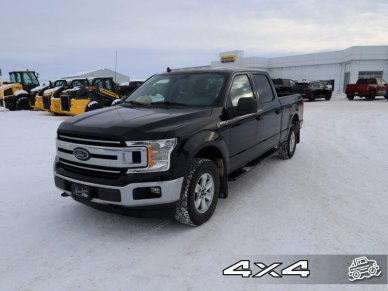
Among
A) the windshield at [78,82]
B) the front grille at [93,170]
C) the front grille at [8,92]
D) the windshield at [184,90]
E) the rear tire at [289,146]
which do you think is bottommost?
the rear tire at [289,146]

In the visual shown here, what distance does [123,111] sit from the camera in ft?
13.7

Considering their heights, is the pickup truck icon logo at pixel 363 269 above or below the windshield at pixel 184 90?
below

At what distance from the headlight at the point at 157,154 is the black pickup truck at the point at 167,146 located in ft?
0.03

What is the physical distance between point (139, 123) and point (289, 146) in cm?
432

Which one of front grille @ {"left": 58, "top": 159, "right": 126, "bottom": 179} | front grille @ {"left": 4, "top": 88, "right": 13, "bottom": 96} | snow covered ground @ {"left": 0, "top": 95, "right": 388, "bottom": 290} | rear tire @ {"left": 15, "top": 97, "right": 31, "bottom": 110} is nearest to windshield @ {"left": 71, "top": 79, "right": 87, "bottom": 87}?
rear tire @ {"left": 15, "top": 97, "right": 31, "bottom": 110}

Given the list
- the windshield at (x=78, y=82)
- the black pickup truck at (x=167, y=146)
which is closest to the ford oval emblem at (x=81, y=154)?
the black pickup truck at (x=167, y=146)

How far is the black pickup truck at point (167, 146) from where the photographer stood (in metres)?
3.29

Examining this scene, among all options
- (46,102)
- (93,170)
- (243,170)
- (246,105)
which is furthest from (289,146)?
(46,102)

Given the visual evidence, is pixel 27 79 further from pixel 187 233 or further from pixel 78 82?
pixel 187 233

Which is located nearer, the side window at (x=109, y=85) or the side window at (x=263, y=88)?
the side window at (x=263, y=88)

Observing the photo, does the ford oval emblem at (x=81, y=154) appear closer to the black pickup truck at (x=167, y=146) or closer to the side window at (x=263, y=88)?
the black pickup truck at (x=167, y=146)

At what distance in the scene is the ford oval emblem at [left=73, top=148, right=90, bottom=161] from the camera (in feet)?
11.4

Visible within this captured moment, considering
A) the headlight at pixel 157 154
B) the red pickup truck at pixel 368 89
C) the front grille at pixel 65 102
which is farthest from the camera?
the red pickup truck at pixel 368 89

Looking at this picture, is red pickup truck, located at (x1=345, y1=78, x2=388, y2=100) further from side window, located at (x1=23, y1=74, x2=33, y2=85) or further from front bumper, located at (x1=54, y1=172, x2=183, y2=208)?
front bumper, located at (x1=54, y1=172, x2=183, y2=208)
